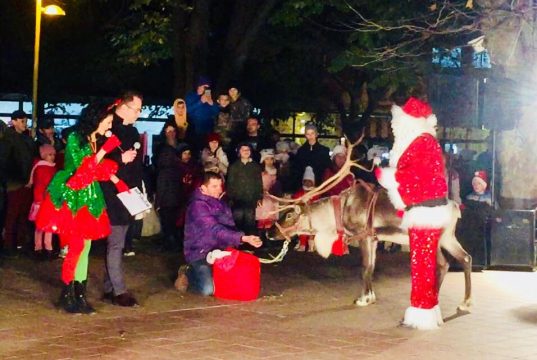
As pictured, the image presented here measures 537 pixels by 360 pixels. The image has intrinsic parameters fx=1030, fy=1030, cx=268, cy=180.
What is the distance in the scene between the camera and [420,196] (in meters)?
10.3

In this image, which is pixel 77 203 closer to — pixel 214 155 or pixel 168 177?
pixel 168 177

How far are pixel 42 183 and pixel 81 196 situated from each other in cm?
418

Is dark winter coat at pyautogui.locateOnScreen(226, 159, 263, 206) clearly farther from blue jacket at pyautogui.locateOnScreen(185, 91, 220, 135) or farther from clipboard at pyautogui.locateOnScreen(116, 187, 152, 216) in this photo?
clipboard at pyautogui.locateOnScreen(116, 187, 152, 216)

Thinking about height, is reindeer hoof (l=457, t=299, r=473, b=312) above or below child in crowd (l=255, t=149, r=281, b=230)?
below

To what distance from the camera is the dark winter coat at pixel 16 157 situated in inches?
561

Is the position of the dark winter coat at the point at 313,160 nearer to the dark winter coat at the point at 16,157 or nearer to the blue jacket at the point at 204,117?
the blue jacket at the point at 204,117

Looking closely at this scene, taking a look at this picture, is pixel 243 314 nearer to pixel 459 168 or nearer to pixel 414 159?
pixel 414 159

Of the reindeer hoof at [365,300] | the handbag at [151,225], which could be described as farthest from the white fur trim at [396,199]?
the handbag at [151,225]

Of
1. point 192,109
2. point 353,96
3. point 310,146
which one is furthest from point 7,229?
point 353,96

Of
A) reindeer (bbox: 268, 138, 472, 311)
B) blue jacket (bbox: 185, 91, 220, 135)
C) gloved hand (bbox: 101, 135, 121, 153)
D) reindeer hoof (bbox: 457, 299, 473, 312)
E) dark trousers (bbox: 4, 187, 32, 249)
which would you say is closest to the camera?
gloved hand (bbox: 101, 135, 121, 153)

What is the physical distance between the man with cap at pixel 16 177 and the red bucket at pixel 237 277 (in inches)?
160

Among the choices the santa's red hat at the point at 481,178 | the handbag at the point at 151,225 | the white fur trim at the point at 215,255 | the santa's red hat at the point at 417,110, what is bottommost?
the white fur trim at the point at 215,255

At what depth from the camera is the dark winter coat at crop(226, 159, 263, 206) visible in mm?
15117

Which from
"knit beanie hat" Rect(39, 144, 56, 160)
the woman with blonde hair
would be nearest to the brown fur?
"knit beanie hat" Rect(39, 144, 56, 160)
